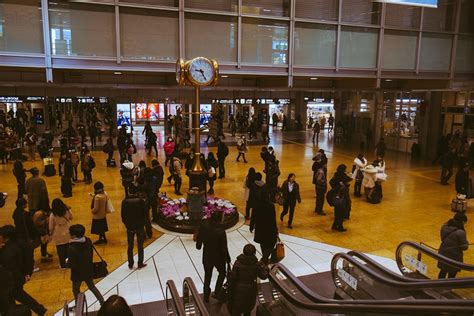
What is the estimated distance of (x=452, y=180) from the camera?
609 inches

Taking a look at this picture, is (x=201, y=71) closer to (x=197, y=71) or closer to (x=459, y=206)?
(x=197, y=71)

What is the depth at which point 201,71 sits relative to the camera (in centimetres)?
969

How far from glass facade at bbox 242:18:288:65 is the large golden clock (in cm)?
402

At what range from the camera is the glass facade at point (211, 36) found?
12.8 m

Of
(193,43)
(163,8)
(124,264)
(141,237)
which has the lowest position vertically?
(124,264)

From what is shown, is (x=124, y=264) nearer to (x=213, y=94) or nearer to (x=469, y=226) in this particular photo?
(x=469, y=226)

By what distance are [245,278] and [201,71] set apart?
241 inches

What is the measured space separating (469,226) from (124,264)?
8511 millimetres

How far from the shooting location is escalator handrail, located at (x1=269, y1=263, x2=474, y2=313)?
3.41 m

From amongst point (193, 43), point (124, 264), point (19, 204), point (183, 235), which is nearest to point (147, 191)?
point (183, 235)

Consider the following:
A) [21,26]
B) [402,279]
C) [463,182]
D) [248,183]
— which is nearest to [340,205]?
[248,183]

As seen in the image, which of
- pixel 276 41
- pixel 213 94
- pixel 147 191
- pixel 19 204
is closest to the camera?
pixel 19 204

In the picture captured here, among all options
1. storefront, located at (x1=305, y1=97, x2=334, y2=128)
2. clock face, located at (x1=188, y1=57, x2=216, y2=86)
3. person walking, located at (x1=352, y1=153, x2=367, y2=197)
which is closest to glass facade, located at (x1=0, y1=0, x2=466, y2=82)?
clock face, located at (x1=188, y1=57, x2=216, y2=86)

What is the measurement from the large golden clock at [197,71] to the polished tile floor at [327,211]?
3785 millimetres
